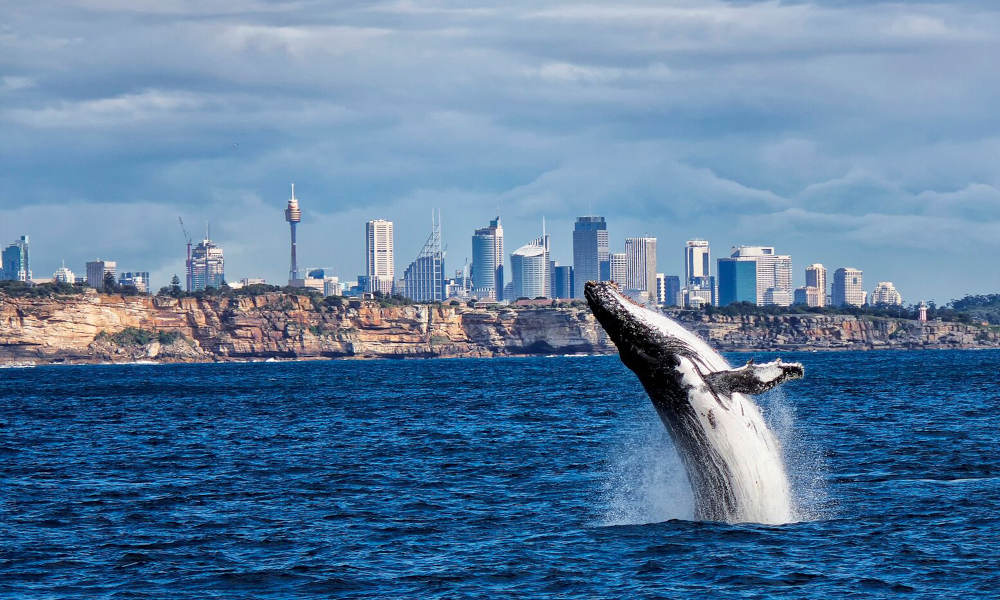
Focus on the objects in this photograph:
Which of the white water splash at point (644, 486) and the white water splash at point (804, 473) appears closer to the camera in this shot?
the white water splash at point (644, 486)

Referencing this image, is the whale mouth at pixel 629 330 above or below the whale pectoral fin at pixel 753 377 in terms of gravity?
above

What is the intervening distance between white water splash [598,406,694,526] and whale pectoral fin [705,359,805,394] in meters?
3.31

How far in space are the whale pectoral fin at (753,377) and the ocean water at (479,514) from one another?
3045mm

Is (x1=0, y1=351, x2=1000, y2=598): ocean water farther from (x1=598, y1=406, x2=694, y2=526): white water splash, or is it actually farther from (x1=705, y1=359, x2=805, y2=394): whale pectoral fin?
(x1=705, y1=359, x2=805, y2=394): whale pectoral fin

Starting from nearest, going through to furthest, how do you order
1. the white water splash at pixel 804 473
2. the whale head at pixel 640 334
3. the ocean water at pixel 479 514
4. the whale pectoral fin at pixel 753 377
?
the whale pectoral fin at pixel 753 377, the whale head at pixel 640 334, the ocean water at pixel 479 514, the white water splash at pixel 804 473

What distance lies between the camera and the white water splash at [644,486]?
25.1 m

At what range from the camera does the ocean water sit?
67.3ft

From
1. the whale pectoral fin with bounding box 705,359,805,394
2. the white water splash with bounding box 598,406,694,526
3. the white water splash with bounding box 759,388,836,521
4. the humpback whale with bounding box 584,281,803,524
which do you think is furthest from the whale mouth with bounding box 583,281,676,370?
the white water splash with bounding box 759,388,836,521

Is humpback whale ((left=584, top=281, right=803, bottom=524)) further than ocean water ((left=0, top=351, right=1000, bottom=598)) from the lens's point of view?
No

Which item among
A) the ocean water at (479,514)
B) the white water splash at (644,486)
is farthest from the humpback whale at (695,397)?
the white water splash at (644,486)

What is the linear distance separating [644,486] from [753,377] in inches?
546

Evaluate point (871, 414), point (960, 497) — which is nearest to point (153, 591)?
point (960, 497)

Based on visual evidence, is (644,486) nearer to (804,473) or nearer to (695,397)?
(804,473)

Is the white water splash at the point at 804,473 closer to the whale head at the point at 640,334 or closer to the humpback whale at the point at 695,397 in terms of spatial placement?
the humpback whale at the point at 695,397
